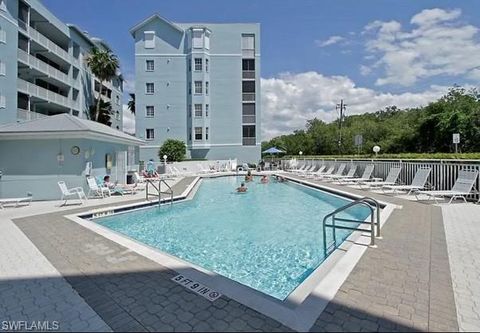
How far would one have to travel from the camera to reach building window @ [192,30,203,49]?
34125 millimetres

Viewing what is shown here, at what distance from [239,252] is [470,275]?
4.22 metres

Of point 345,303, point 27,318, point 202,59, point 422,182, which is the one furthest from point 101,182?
point 202,59

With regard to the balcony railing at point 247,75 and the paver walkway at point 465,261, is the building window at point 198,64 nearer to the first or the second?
the balcony railing at point 247,75

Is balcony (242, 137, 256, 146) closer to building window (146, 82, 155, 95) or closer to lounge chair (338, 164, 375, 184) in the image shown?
building window (146, 82, 155, 95)

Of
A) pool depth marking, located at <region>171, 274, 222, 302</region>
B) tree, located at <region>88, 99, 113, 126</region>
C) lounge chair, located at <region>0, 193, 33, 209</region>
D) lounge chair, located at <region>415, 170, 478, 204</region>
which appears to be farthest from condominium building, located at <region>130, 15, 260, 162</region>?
pool depth marking, located at <region>171, 274, 222, 302</region>

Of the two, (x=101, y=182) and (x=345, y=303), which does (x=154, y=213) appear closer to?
(x=101, y=182)

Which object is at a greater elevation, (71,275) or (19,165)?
(19,165)

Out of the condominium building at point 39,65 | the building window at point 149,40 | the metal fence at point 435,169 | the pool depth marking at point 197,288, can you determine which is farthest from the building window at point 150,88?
the pool depth marking at point 197,288

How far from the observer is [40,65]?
26438 millimetres

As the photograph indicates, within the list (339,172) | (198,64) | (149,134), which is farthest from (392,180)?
(149,134)

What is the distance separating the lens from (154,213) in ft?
34.1

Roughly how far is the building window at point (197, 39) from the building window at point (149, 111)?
8895 millimetres

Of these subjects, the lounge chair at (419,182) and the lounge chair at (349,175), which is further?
the lounge chair at (349,175)

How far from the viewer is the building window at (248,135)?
1396 inches
